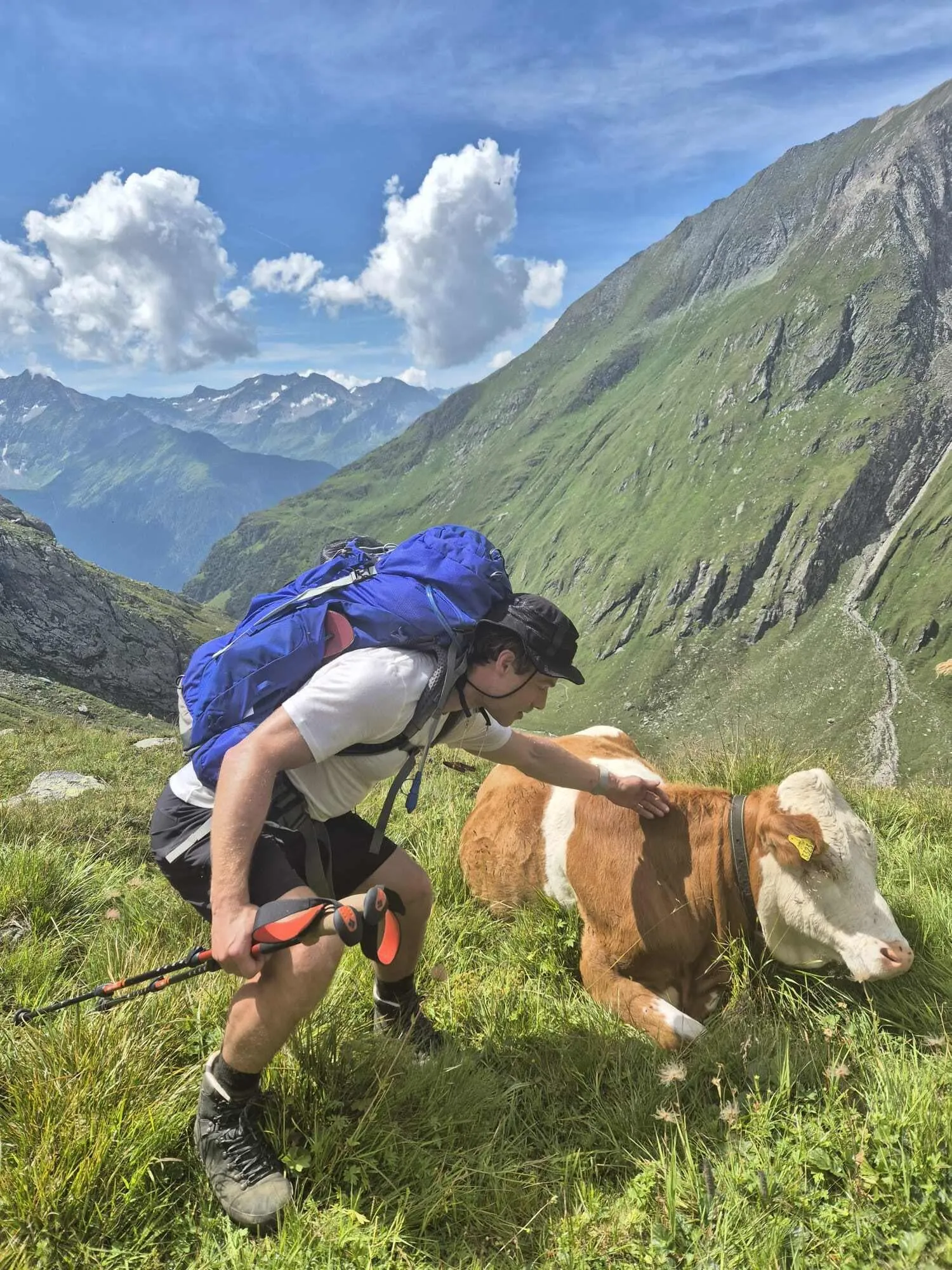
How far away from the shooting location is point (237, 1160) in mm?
2879

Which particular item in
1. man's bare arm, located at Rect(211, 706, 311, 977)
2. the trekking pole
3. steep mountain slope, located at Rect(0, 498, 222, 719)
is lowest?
steep mountain slope, located at Rect(0, 498, 222, 719)

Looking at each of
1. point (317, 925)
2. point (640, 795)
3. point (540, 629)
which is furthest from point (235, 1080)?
point (640, 795)

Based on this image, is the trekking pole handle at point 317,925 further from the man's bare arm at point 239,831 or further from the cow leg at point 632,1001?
the cow leg at point 632,1001

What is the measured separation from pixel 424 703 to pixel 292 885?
935mm

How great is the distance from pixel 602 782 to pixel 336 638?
230 centimetres

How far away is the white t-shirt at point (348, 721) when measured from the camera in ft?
9.95

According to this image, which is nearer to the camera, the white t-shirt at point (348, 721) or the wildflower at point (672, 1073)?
the white t-shirt at point (348, 721)

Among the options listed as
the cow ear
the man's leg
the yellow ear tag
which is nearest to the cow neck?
the cow ear

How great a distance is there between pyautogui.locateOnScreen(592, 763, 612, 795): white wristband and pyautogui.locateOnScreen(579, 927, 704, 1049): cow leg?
3.38 feet

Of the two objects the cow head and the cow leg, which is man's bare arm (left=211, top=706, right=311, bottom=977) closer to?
the cow leg

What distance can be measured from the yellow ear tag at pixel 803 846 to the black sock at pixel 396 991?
228cm

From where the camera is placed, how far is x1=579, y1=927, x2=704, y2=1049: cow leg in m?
4.29

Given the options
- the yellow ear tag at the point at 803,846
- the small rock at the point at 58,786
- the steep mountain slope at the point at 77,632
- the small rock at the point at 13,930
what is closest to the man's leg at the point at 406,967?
the yellow ear tag at the point at 803,846

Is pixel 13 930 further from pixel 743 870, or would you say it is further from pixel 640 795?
pixel 743 870
